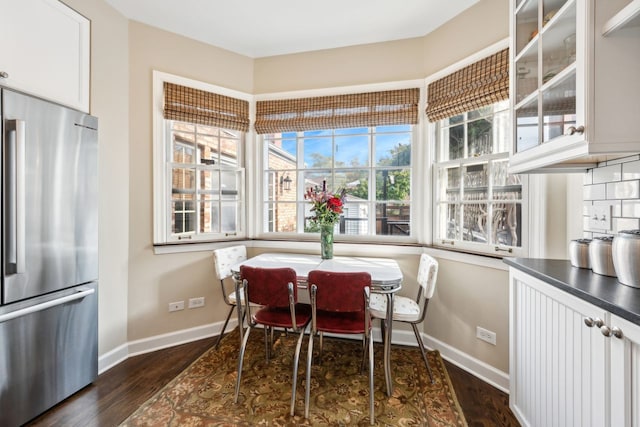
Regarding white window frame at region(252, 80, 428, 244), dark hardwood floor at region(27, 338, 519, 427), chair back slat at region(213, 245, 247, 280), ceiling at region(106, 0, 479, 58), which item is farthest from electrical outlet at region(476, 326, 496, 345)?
ceiling at region(106, 0, 479, 58)

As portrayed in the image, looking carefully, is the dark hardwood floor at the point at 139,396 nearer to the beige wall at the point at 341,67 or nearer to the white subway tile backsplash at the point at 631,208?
the white subway tile backsplash at the point at 631,208

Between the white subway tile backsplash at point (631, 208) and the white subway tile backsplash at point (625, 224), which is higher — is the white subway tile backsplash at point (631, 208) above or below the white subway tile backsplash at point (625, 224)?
above

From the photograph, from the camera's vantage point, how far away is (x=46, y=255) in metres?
1.68

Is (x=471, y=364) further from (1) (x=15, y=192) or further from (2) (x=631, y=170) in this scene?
(1) (x=15, y=192)

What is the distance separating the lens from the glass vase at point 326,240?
2.47 meters

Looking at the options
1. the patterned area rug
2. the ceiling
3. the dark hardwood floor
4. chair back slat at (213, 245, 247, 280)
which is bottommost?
the dark hardwood floor

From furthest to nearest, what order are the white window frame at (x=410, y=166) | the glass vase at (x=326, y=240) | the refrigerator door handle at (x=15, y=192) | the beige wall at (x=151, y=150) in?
the white window frame at (x=410, y=166) < the glass vase at (x=326, y=240) < the beige wall at (x=151, y=150) < the refrigerator door handle at (x=15, y=192)

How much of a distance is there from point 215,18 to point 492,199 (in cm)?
265

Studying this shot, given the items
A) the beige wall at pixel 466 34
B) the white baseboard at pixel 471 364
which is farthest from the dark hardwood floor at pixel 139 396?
the beige wall at pixel 466 34

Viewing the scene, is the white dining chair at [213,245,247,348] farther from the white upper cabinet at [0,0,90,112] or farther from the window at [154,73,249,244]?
the white upper cabinet at [0,0,90,112]

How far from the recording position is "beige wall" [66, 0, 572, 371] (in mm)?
2119

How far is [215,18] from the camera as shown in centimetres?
240

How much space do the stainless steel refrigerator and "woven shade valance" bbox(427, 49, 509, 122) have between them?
259 centimetres

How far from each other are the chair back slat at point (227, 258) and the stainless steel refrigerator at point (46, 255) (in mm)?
833
